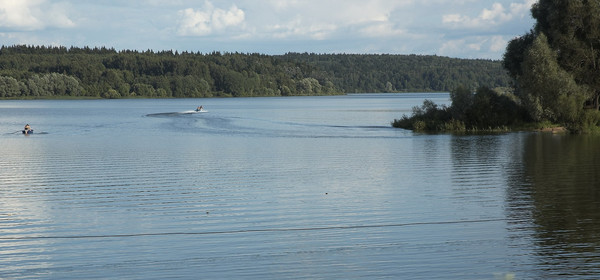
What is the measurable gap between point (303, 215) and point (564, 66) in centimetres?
4139

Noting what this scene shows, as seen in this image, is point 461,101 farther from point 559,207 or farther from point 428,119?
point 559,207

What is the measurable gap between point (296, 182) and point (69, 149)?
21458mm

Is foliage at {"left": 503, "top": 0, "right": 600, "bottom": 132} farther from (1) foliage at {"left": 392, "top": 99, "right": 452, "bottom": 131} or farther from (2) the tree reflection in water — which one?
(2) the tree reflection in water

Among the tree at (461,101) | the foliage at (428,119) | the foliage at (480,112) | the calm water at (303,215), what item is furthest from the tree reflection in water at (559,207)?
the foliage at (428,119)

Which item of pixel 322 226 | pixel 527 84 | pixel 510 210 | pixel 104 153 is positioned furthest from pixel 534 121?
pixel 322 226

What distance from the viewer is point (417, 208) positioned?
1972cm

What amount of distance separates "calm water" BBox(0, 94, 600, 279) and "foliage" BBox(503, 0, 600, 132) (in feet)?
52.2

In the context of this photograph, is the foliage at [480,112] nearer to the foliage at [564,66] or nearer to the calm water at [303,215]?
the foliage at [564,66]

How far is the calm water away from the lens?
1342cm

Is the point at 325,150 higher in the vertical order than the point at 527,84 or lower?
lower

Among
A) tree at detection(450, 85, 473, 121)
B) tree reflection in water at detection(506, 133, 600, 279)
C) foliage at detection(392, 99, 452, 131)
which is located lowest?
tree reflection in water at detection(506, 133, 600, 279)

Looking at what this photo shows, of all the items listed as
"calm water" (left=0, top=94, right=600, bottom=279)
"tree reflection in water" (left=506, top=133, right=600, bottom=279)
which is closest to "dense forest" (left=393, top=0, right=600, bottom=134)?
"tree reflection in water" (left=506, top=133, right=600, bottom=279)

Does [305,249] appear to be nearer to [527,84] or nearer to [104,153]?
[104,153]

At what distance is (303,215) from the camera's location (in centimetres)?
1877
